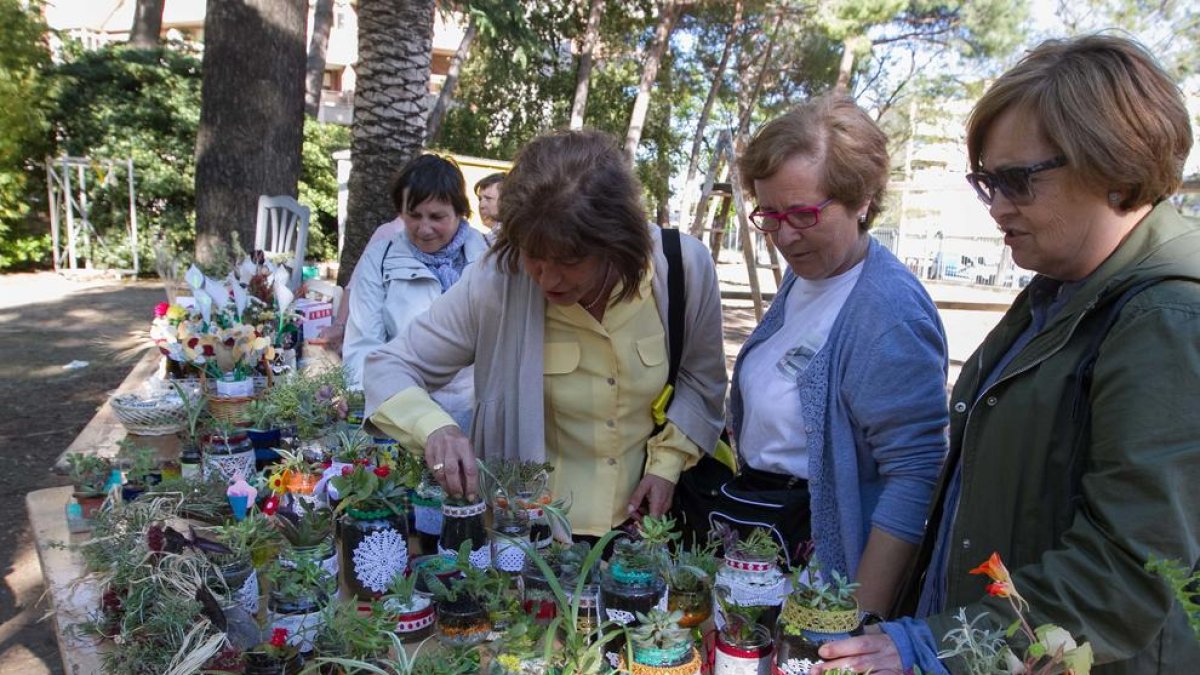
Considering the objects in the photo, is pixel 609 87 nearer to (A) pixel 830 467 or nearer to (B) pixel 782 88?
(B) pixel 782 88

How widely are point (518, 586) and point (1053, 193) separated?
43.6 inches

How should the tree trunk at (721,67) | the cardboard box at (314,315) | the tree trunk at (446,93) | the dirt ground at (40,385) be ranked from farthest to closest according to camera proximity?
1. the tree trunk at (721,67)
2. the tree trunk at (446,93)
3. the cardboard box at (314,315)
4. the dirt ground at (40,385)

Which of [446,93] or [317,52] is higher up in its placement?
[317,52]

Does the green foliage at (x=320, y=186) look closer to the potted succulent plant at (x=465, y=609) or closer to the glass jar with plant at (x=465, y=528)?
the glass jar with plant at (x=465, y=528)

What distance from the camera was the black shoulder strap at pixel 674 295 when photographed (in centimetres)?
204

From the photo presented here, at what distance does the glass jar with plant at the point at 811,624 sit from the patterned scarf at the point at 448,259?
2413 mm

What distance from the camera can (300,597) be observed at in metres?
1.42

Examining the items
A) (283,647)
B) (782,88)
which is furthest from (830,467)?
(782,88)

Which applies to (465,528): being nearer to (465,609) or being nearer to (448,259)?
(465,609)

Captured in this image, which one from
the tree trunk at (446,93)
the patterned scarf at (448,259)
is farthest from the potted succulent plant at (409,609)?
the tree trunk at (446,93)

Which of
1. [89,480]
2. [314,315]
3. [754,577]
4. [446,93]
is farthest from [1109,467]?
[446,93]

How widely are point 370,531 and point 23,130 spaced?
13979 millimetres

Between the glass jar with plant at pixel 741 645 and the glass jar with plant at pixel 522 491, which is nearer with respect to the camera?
the glass jar with plant at pixel 741 645

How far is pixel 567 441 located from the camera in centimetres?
202
